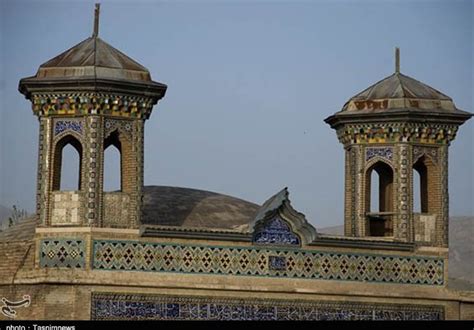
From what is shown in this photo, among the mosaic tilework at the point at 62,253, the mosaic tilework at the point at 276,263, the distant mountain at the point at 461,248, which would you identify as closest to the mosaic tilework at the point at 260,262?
the mosaic tilework at the point at 276,263

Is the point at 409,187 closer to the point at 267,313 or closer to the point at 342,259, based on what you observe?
the point at 342,259

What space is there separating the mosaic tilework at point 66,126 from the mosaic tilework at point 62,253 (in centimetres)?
157

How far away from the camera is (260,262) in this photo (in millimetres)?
20562

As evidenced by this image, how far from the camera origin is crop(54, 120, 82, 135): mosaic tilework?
66.1ft

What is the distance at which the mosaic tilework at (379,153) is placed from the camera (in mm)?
22250

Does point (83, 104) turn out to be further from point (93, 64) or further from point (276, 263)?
point (276, 263)

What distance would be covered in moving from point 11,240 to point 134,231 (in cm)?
196

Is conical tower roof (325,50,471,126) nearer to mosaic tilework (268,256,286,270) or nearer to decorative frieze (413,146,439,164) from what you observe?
decorative frieze (413,146,439,164)

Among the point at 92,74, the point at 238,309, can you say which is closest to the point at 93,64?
the point at 92,74

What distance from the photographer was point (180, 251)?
20.1 meters

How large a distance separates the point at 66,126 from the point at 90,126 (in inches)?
15.3

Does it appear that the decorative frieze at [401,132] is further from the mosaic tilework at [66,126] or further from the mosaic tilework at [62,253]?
the mosaic tilework at [62,253]

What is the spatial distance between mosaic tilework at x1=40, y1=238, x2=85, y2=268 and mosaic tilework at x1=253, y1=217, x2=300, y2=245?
2.62m

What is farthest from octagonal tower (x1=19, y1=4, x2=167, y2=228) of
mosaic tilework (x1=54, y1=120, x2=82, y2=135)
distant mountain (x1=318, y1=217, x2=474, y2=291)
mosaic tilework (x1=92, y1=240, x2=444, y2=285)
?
distant mountain (x1=318, y1=217, x2=474, y2=291)
